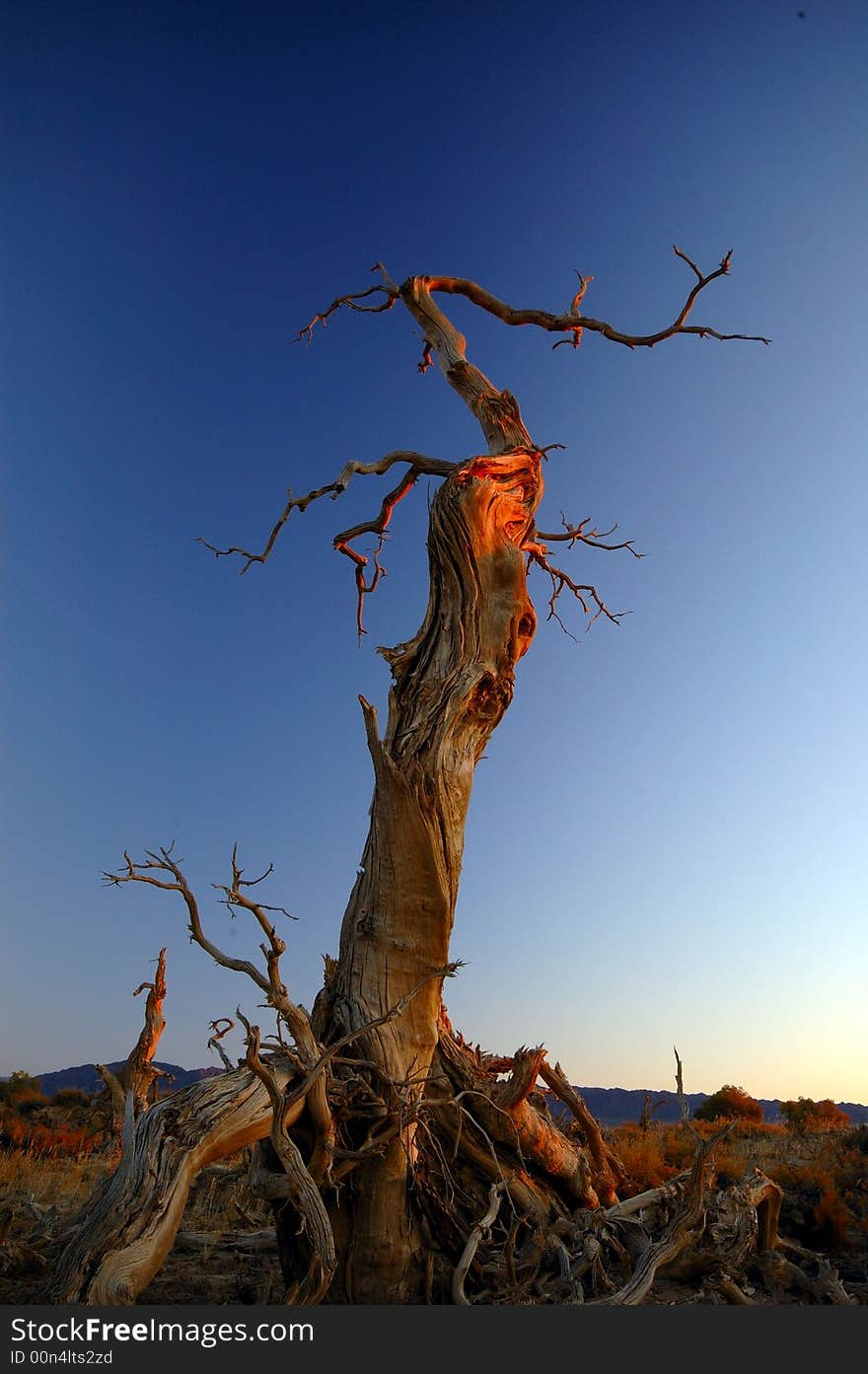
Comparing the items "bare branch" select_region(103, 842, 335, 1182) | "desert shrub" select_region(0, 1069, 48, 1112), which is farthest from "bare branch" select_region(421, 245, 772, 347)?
"desert shrub" select_region(0, 1069, 48, 1112)

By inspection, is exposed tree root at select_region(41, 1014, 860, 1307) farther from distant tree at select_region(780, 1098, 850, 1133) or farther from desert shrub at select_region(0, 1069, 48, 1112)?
desert shrub at select_region(0, 1069, 48, 1112)

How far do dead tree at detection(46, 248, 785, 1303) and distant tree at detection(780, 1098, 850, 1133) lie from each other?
11937 mm

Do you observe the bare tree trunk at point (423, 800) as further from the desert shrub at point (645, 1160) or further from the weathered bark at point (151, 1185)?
the desert shrub at point (645, 1160)

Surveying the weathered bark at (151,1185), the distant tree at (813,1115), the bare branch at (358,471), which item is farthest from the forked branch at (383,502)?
the distant tree at (813,1115)

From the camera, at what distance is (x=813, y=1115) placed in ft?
55.0

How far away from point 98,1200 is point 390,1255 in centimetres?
153


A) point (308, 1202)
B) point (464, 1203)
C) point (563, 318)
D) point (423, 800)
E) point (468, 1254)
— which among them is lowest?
point (468, 1254)

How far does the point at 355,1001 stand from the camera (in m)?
4.73

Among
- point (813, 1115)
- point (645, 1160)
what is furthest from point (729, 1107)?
point (645, 1160)

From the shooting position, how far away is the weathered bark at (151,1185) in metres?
3.16

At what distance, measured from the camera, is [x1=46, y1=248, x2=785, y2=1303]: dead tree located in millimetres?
3541

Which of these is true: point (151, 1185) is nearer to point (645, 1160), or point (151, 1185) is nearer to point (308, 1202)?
point (308, 1202)

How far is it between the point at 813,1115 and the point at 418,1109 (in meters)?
15.2

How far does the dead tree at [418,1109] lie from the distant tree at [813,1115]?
11.9 meters
